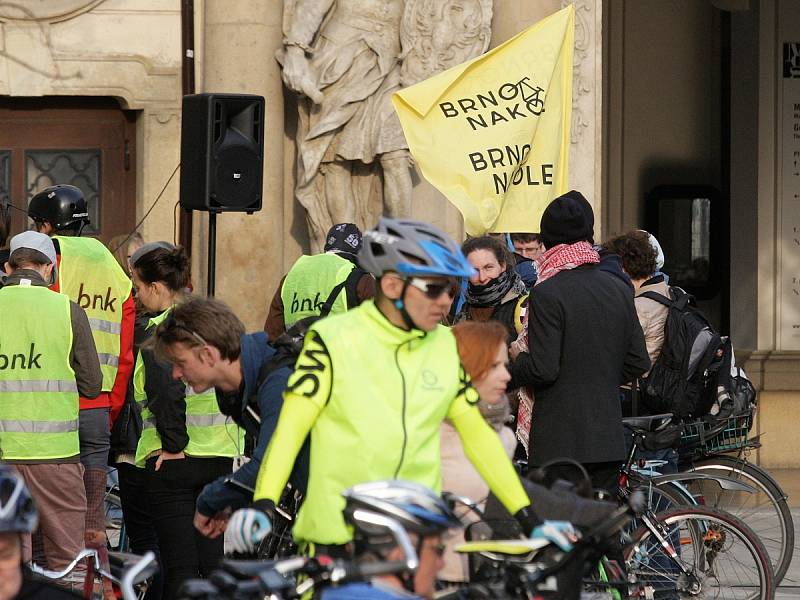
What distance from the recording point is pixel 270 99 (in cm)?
1228

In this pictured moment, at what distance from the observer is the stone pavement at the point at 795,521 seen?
9.28 meters

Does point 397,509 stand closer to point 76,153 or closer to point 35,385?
point 35,385

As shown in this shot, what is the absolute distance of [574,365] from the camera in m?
7.20

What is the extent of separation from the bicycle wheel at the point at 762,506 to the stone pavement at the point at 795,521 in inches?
4.8

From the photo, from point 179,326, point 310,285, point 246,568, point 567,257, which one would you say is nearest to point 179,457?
point 310,285

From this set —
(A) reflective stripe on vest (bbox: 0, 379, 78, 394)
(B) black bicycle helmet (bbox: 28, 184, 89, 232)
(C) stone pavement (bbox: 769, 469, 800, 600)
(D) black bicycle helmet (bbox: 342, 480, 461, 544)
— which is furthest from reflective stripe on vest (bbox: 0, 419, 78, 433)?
(C) stone pavement (bbox: 769, 469, 800, 600)

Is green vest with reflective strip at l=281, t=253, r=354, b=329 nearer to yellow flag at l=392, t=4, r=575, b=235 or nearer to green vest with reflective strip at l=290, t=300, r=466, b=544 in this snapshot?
yellow flag at l=392, t=4, r=575, b=235

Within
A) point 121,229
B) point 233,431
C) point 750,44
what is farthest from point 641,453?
point 750,44

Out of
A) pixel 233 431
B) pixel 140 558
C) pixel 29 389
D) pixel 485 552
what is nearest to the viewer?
pixel 140 558

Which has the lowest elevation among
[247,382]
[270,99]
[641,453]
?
[641,453]

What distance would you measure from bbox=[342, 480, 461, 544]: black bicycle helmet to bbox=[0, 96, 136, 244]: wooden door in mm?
8853

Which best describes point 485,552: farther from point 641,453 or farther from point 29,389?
point 641,453

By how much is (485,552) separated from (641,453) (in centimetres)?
416

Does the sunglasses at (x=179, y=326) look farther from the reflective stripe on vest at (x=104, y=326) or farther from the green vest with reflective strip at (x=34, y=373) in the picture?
the reflective stripe on vest at (x=104, y=326)
